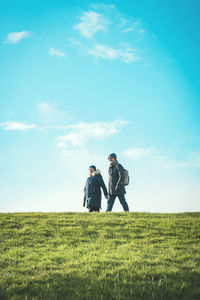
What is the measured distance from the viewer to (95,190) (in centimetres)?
1534

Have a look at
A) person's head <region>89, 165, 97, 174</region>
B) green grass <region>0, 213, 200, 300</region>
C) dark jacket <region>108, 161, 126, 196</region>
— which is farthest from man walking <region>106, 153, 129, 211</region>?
green grass <region>0, 213, 200, 300</region>

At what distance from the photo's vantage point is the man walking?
581 inches

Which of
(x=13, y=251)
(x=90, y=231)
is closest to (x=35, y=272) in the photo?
(x=13, y=251)

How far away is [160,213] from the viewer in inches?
583

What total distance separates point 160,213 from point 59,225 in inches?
231

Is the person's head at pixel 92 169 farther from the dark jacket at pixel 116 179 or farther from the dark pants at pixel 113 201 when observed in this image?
the dark pants at pixel 113 201

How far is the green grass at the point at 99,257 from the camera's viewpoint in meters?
5.31

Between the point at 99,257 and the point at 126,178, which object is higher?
the point at 126,178

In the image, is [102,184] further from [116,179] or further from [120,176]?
[120,176]

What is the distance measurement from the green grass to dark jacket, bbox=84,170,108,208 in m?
2.31

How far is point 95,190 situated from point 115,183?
1170 millimetres

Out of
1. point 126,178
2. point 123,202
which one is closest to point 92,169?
point 126,178

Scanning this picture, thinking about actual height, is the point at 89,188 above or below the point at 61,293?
above

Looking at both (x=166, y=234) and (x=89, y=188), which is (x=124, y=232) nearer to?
(x=166, y=234)
